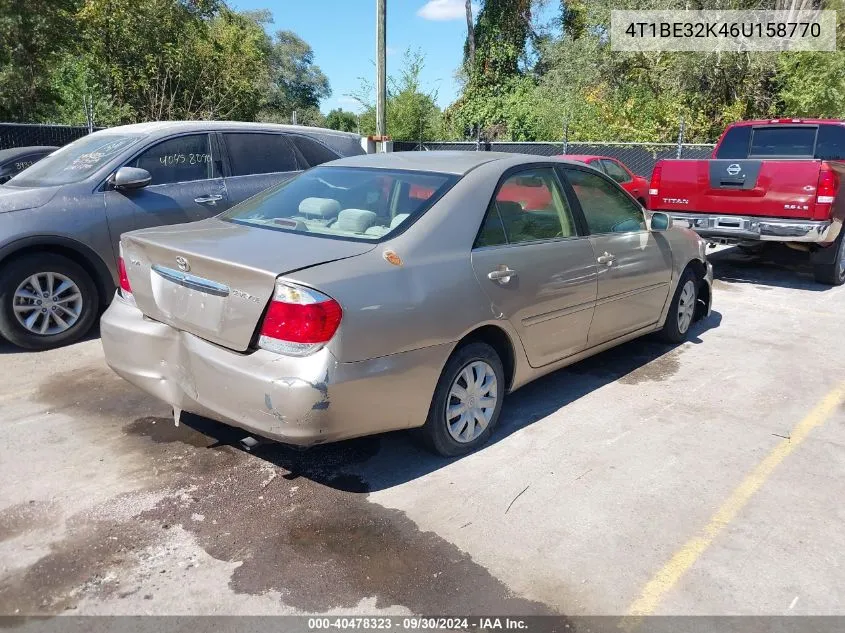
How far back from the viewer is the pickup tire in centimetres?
832

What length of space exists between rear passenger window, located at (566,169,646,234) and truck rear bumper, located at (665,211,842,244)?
2932 millimetres

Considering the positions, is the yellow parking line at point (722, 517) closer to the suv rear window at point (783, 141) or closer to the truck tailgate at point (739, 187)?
the truck tailgate at point (739, 187)

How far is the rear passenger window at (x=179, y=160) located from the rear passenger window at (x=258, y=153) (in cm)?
24

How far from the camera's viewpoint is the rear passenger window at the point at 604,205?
4.59 metres

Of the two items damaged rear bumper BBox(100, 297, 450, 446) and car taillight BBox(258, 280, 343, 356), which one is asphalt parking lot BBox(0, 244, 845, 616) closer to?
damaged rear bumper BBox(100, 297, 450, 446)

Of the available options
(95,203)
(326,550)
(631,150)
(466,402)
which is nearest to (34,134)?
(95,203)

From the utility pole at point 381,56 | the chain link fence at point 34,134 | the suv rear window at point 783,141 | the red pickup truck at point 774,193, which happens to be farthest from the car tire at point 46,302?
the suv rear window at point 783,141

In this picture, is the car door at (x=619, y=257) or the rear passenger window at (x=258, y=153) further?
the rear passenger window at (x=258, y=153)

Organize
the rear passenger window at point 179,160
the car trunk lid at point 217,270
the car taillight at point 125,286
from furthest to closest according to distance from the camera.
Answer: the rear passenger window at point 179,160
the car taillight at point 125,286
the car trunk lid at point 217,270

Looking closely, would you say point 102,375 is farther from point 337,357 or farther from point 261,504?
point 337,357

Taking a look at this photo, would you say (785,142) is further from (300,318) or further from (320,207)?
(300,318)

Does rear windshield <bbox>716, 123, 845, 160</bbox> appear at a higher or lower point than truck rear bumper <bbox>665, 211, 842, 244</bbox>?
higher

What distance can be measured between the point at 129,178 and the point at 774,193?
6.74 meters

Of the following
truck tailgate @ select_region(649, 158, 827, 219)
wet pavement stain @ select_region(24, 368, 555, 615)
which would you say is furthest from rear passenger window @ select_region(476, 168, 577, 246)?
truck tailgate @ select_region(649, 158, 827, 219)
